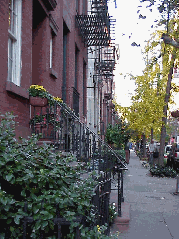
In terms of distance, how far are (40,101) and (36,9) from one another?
317cm

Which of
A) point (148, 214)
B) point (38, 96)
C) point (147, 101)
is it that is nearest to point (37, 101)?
point (38, 96)

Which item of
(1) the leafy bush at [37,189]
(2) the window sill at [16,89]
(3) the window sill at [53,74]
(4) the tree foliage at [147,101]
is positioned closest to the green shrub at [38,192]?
(1) the leafy bush at [37,189]

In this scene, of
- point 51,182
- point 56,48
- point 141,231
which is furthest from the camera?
point 56,48

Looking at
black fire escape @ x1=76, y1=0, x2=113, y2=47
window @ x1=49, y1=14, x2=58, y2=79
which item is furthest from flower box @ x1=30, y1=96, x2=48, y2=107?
black fire escape @ x1=76, y1=0, x2=113, y2=47

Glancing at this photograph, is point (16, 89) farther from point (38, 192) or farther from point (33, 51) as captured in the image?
point (38, 192)

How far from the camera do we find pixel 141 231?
23.3 ft

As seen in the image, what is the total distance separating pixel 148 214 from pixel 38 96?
3.87 m

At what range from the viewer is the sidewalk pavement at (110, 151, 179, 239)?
23.0 feet

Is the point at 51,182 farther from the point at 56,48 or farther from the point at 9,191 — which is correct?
the point at 56,48

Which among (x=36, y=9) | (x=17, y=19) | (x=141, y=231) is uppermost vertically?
(x=36, y=9)

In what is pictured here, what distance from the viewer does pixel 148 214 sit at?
8742 millimetres

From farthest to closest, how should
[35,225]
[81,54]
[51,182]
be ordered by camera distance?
1. [81,54]
2. [51,182]
3. [35,225]

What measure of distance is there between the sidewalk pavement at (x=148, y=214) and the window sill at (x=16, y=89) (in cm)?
298

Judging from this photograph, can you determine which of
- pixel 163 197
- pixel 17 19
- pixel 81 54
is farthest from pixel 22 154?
pixel 81 54
